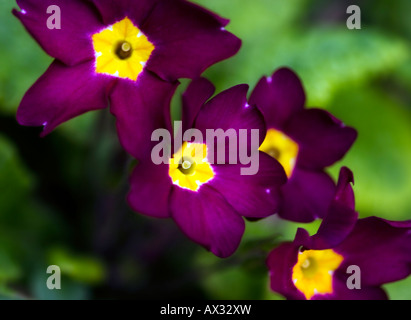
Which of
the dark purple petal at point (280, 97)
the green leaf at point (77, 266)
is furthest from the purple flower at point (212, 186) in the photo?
the green leaf at point (77, 266)

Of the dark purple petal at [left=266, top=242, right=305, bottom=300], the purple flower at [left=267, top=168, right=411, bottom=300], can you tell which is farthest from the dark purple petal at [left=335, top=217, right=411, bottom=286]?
Result: the dark purple petal at [left=266, top=242, right=305, bottom=300]

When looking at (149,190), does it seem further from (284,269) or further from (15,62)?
(15,62)

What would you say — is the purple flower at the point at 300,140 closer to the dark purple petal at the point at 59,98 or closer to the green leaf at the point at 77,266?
the dark purple petal at the point at 59,98

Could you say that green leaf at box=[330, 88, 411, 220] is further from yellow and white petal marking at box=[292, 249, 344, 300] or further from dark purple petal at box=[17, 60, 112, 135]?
→ dark purple petal at box=[17, 60, 112, 135]
